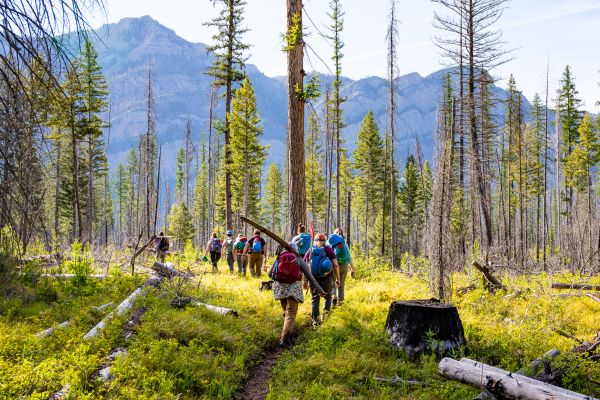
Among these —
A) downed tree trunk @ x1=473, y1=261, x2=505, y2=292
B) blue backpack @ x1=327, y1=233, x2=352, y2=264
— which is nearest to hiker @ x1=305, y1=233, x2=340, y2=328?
blue backpack @ x1=327, y1=233, x2=352, y2=264

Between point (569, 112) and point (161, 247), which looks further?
point (569, 112)

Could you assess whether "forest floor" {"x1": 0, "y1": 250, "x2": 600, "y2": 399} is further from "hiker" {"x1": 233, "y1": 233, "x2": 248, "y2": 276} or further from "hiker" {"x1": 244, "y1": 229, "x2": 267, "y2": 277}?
"hiker" {"x1": 233, "y1": 233, "x2": 248, "y2": 276}

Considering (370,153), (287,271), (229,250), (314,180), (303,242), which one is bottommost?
(229,250)

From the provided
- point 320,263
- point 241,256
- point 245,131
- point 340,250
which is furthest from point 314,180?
point 320,263

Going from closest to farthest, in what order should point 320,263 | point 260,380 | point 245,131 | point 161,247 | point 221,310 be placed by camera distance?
point 260,380
point 221,310
point 320,263
point 161,247
point 245,131

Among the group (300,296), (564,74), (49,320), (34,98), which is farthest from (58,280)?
(564,74)

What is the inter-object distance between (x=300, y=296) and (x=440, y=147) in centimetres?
427

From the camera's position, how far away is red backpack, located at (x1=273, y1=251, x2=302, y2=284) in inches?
302

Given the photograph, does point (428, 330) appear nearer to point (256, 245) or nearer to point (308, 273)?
point (308, 273)

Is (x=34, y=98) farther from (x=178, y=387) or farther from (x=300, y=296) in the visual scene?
(x=300, y=296)

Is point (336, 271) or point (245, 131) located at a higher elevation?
point (245, 131)

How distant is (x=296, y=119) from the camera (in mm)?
9680

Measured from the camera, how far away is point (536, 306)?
8.86m

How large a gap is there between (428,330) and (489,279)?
15.3ft
